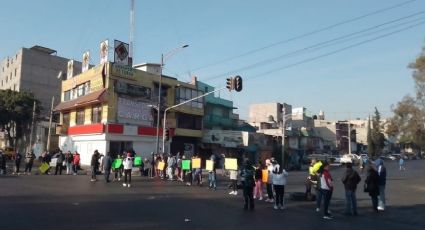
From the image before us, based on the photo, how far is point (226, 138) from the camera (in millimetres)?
49906

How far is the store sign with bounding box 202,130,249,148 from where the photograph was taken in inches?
1955

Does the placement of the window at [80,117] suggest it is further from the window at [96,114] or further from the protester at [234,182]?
the protester at [234,182]

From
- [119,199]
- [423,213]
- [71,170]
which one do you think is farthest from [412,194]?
[71,170]

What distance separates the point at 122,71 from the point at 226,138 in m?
14.9

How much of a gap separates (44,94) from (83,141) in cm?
2770

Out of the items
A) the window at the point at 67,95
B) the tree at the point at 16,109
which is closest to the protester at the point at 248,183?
the window at the point at 67,95

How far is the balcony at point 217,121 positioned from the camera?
5284 cm

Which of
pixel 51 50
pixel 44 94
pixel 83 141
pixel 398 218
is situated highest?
pixel 51 50

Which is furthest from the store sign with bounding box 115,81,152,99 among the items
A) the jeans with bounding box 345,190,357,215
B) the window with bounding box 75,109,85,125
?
the jeans with bounding box 345,190,357,215

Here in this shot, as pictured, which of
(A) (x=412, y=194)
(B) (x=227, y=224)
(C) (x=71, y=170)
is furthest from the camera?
(C) (x=71, y=170)

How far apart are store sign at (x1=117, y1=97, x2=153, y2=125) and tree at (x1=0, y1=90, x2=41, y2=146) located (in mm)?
20243

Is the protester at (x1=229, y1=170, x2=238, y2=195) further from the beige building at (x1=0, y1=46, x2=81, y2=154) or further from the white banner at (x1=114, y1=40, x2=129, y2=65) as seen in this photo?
the beige building at (x1=0, y1=46, x2=81, y2=154)

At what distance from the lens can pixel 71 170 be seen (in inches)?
1283

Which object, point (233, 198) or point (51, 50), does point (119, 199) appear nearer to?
point (233, 198)
